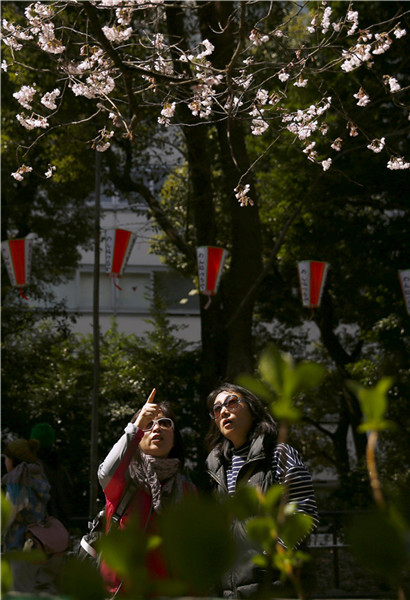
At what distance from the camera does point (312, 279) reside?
10.5 m

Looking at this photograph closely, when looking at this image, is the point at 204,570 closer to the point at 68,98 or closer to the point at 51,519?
the point at 51,519

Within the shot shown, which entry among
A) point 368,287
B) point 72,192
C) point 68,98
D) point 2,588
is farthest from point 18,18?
point 2,588

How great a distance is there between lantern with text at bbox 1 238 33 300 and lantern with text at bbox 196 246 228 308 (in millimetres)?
2416

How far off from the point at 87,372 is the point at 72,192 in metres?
3.04

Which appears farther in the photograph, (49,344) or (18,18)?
(49,344)

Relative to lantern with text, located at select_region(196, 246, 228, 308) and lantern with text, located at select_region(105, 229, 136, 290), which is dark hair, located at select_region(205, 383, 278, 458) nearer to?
lantern with text, located at select_region(196, 246, 228, 308)

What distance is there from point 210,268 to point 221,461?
579cm

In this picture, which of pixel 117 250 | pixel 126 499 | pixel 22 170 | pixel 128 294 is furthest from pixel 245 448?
pixel 128 294

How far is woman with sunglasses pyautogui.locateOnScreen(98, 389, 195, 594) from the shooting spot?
3076 millimetres

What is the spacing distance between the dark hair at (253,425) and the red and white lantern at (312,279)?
23.1ft

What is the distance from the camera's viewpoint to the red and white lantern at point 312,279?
412 inches

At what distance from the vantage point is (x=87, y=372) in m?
12.9

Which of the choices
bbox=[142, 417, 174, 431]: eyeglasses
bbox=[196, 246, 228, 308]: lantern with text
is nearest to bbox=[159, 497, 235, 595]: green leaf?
bbox=[142, 417, 174, 431]: eyeglasses

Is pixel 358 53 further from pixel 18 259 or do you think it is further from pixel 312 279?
pixel 18 259
